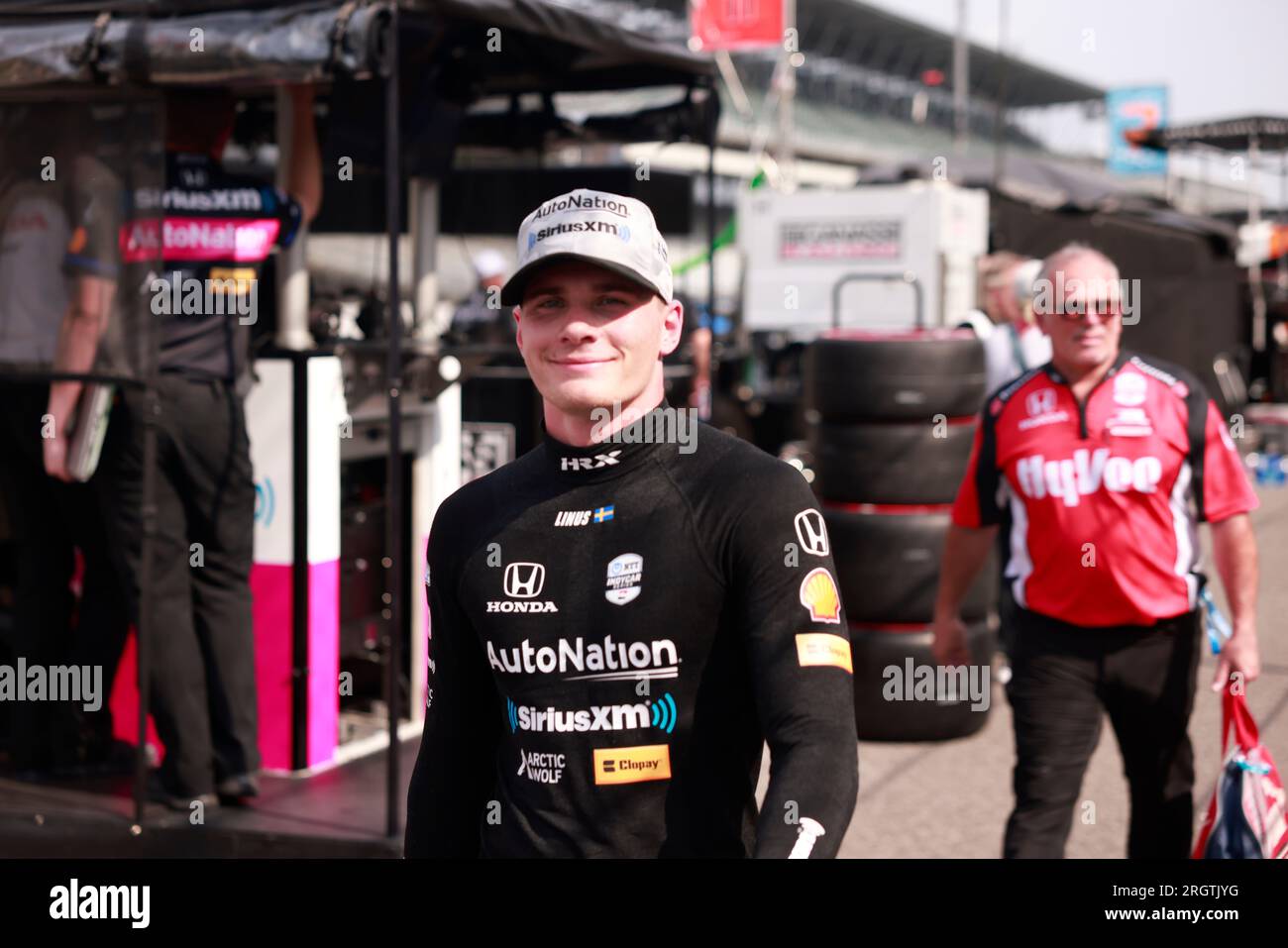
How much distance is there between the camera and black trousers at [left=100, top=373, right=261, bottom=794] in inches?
213

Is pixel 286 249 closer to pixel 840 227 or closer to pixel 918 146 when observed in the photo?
pixel 840 227

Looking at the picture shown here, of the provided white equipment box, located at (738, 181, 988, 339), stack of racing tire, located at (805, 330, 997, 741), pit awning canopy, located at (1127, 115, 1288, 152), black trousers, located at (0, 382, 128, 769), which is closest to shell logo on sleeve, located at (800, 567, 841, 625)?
black trousers, located at (0, 382, 128, 769)

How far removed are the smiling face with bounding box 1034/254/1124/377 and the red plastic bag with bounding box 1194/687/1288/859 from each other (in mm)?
1025

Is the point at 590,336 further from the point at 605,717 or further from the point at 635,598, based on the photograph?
the point at 605,717

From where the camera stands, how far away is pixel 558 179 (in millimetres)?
9586

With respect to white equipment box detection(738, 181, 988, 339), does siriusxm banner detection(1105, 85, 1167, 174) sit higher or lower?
higher

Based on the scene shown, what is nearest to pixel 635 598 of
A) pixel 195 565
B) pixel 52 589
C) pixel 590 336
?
pixel 590 336

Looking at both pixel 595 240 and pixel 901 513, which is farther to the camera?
pixel 901 513

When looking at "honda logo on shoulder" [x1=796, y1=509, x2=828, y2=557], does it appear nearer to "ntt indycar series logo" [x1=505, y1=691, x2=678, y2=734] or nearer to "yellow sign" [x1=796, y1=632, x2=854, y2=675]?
"yellow sign" [x1=796, y1=632, x2=854, y2=675]

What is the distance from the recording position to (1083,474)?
4527 millimetres

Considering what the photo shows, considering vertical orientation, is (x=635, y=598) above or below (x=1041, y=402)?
A: below

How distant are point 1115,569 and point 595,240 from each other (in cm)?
262

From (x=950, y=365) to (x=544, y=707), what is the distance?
17.0 feet
